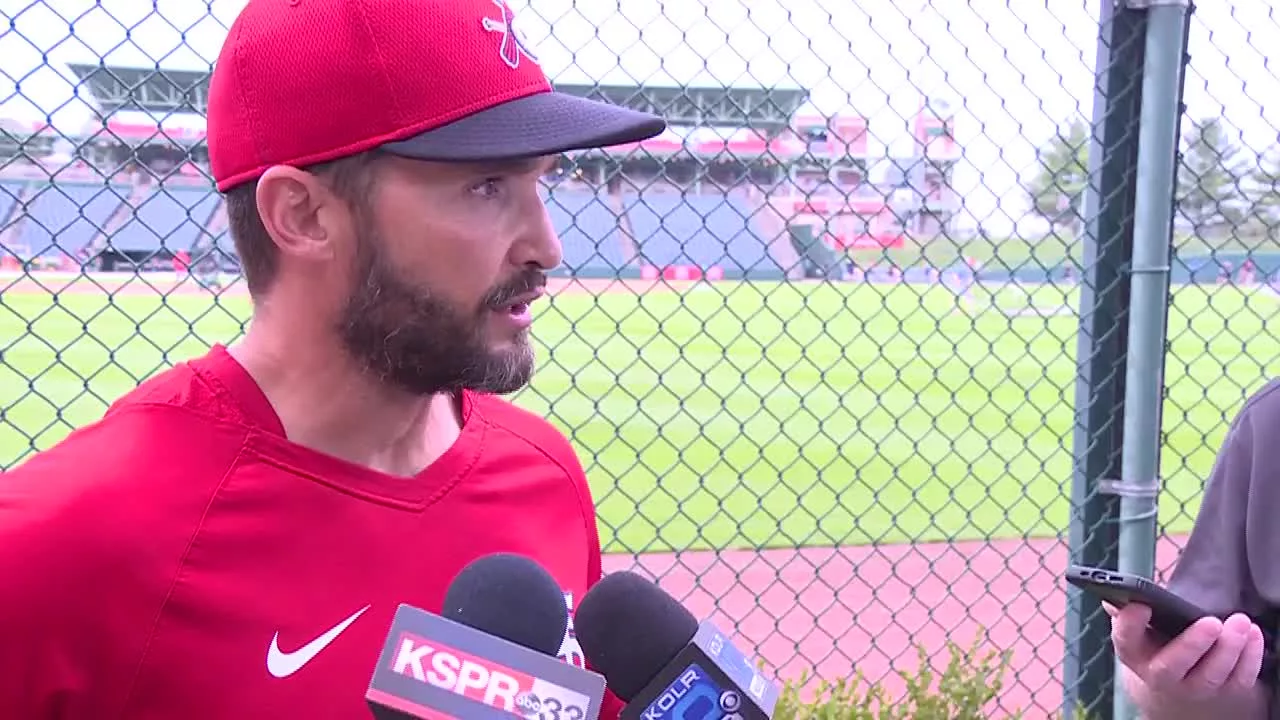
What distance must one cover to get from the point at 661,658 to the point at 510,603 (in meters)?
0.18

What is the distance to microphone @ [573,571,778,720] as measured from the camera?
1.13 metres

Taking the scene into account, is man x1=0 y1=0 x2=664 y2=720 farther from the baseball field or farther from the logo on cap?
the baseball field

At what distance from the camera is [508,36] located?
143cm

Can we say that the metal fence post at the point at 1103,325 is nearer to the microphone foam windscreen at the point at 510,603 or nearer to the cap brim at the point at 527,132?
the cap brim at the point at 527,132

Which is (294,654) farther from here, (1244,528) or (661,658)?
(1244,528)

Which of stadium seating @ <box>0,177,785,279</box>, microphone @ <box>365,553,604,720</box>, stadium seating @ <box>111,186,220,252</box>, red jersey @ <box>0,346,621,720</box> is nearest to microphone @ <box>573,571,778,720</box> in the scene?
microphone @ <box>365,553,604,720</box>

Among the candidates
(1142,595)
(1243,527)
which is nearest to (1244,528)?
(1243,527)


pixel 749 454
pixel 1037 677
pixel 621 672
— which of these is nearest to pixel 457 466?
pixel 621 672

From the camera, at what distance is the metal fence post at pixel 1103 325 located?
10.2 feet

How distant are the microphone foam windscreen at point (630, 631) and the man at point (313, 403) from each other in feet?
0.78

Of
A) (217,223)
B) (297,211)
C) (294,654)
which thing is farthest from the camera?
(217,223)

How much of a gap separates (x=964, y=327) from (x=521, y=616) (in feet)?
72.5

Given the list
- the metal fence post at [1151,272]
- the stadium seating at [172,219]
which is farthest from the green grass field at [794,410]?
the metal fence post at [1151,272]

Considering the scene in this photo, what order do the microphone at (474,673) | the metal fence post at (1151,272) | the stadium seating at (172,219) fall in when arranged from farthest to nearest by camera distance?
1. the stadium seating at (172,219)
2. the metal fence post at (1151,272)
3. the microphone at (474,673)
